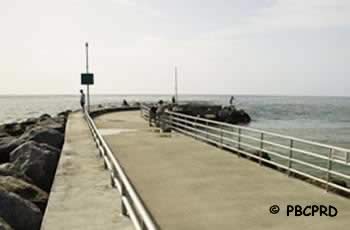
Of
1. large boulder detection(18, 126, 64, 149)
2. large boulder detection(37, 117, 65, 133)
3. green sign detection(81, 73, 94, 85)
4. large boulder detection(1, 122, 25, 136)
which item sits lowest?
large boulder detection(1, 122, 25, 136)

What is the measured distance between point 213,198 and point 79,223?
8.78ft

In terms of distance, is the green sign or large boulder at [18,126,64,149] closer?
large boulder at [18,126,64,149]

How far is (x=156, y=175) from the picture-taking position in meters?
11.1

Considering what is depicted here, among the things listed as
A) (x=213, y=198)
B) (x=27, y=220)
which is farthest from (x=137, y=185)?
(x=27, y=220)

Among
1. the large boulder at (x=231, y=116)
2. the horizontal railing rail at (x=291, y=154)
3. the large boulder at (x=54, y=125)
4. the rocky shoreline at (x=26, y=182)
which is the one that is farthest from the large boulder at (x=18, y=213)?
the large boulder at (x=231, y=116)

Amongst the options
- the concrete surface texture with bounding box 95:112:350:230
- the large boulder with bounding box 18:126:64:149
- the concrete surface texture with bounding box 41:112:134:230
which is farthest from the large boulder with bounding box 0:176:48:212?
the large boulder with bounding box 18:126:64:149

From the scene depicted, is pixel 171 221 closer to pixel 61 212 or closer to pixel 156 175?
pixel 61 212

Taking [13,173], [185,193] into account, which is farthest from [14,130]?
[185,193]

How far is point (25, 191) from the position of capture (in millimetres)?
9688

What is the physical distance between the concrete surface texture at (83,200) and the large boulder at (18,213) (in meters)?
0.34

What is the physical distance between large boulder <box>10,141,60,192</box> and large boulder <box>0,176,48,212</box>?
2.14 meters

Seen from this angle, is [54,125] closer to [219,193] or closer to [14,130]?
[14,130]

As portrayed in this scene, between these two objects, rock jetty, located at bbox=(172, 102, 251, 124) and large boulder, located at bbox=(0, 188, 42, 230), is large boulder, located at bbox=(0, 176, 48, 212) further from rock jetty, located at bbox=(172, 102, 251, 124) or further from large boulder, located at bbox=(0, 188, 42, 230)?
rock jetty, located at bbox=(172, 102, 251, 124)

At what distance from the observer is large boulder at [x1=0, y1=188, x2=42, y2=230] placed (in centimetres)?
782
